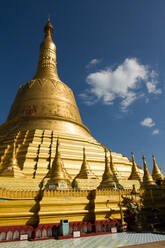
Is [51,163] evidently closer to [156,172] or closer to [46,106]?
[46,106]

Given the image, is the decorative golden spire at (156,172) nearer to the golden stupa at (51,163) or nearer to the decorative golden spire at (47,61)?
the golden stupa at (51,163)

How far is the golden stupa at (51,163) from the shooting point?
1080cm

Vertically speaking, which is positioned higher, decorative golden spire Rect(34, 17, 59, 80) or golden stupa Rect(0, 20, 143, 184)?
decorative golden spire Rect(34, 17, 59, 80)

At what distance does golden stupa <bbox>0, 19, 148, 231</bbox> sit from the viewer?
10.8 metres

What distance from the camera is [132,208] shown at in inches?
451

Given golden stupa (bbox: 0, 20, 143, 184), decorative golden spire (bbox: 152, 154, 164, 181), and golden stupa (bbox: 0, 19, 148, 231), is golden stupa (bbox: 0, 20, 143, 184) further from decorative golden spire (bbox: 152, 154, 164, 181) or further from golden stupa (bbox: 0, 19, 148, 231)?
decorative golden spire (bbox: 152, 154, 164, 181)

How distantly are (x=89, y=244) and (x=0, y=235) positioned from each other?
440 cm

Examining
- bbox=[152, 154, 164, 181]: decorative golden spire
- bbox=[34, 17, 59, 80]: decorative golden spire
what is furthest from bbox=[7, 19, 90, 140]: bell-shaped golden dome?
bbox=[152, 154, 164, 181]: decorative golden spire

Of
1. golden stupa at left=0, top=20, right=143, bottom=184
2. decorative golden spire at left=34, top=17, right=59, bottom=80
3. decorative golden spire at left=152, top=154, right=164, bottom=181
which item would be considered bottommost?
decorative golden spire at left=152, top=154, right=164, bottom=181

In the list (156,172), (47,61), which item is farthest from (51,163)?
(47,61)

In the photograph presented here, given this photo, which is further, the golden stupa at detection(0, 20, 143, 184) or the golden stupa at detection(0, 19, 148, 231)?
the golden stupa at detection(0, 20, 143, 184)

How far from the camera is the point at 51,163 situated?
17344 millimetres

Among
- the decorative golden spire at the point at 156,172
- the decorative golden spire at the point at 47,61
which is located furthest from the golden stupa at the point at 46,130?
the decorative golden spire at the point at 156,172

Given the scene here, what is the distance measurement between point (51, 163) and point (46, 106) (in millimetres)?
10919
